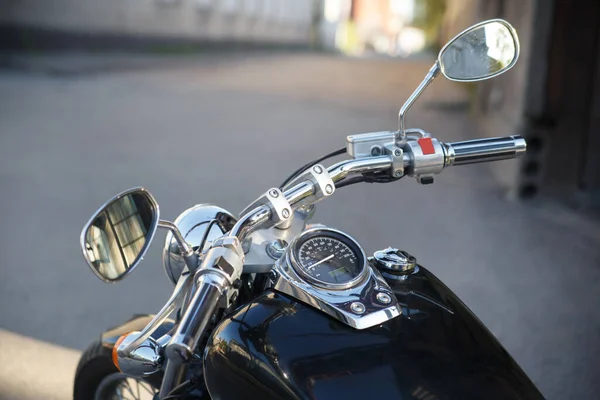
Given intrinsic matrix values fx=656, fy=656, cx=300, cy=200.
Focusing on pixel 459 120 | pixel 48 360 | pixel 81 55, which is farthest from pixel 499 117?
pixel 81 55

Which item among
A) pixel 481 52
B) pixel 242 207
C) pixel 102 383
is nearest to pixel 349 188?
pixel 242 207

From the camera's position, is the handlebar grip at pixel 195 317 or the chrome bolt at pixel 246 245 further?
the chrome bolt at pixel 246 245

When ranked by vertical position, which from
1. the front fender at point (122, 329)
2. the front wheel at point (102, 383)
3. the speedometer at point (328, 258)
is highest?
the speedometer at point (328, 258)

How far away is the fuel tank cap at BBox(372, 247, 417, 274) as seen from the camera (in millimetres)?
1312

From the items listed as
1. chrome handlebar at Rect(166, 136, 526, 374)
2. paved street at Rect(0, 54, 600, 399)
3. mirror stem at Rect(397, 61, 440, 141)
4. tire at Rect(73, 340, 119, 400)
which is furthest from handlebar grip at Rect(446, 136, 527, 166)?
paved street at Rect(0, 54, 600, 399)

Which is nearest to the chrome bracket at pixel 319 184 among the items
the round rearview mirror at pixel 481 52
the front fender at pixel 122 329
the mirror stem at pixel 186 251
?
the mirror stem at pixel 186 251

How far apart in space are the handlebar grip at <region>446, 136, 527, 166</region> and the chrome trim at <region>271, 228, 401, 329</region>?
1.16 ft

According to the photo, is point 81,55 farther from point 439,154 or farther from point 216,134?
point 439,154

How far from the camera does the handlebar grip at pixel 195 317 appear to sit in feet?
3.49

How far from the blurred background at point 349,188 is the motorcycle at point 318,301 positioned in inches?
70.4

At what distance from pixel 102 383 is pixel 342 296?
3.51 ft

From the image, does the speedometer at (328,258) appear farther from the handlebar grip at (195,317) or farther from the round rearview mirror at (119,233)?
the round rearview mirror at (119,233)

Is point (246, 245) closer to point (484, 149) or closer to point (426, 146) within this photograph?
point (426, 146)

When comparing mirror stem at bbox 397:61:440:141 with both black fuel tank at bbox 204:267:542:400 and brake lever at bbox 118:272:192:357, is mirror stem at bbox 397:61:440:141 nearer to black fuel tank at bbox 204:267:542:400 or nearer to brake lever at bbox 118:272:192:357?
black fuel tank at bbox 204:267:542:400
